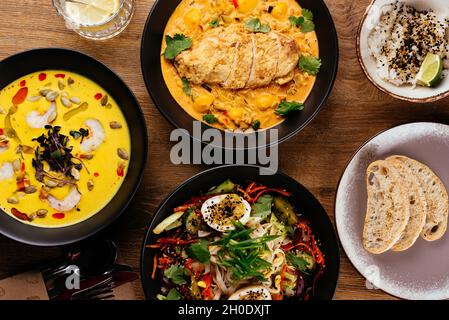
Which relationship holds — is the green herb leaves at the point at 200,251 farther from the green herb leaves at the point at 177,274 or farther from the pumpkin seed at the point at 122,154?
the pumpkin seed at the point at 122,154

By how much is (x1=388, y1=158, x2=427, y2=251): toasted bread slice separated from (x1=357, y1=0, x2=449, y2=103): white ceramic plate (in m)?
0.42

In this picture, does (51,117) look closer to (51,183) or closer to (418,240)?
(51,183)

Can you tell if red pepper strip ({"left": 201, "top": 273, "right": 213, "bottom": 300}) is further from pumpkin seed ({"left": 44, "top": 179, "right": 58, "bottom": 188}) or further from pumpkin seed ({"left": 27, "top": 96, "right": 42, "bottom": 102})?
pumpkin seed ({"left": 27, "top": 96, "right": 42, "bottom": 102})

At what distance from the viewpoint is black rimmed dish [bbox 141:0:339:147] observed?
3.43 m

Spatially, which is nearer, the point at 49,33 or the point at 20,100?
the point at 20,100

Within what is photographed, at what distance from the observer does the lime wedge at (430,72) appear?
3.48 m

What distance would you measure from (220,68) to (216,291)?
1.36 m

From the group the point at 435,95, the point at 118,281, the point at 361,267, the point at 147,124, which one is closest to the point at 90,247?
the point at 118,281

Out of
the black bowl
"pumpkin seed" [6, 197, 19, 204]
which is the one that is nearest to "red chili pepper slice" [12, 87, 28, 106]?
"pumpkin seed" [6, 197, 19, 204]

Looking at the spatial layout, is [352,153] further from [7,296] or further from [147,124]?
[7,296]

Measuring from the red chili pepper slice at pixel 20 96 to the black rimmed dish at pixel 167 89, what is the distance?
73 centimetres

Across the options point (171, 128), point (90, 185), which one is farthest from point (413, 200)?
point (90, 185)

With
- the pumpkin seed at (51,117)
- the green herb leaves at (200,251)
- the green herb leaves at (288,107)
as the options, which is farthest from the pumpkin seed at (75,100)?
the green herb leaves at (288,107)
